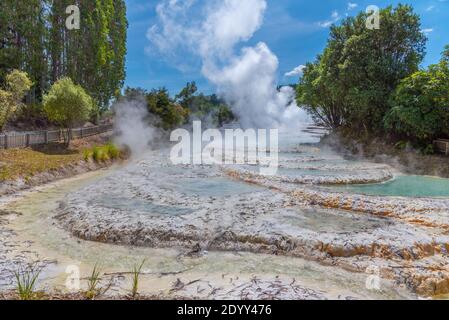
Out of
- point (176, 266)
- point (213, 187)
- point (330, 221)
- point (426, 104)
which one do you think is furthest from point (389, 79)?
point (176, 266)

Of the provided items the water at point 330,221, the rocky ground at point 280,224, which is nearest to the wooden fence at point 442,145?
the rocky ground at point 280,224

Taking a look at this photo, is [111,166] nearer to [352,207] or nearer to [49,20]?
[352,207]

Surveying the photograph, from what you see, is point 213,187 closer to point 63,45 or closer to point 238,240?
point 238,240

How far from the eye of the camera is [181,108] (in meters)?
A: 49.5

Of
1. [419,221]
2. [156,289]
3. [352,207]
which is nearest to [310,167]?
[352,207]

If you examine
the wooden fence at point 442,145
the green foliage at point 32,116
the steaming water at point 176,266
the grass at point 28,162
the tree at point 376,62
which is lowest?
the steaming water at point 176,266

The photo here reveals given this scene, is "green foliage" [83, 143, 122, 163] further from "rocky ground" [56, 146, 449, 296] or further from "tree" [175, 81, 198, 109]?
"tree" [175, 81, 198, 109]

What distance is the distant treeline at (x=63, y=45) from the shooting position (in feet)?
93.2

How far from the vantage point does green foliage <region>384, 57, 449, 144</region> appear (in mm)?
22094

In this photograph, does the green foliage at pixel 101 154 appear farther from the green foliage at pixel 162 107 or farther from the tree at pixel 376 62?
the tree at pixel 376 62

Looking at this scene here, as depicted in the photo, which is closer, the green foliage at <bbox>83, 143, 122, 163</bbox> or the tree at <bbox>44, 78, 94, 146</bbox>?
the green foliage at <bbox>83, 143, 122, 163</bbox>

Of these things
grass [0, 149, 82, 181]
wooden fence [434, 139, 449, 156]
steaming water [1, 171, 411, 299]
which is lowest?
steaming water [1, 171, 411, 299]

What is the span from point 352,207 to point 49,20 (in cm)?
3477

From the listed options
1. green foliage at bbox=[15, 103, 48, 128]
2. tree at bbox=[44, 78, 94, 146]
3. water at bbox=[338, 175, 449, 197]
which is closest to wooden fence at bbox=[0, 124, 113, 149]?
tree at bbox=[44, 78, 94, 146]
